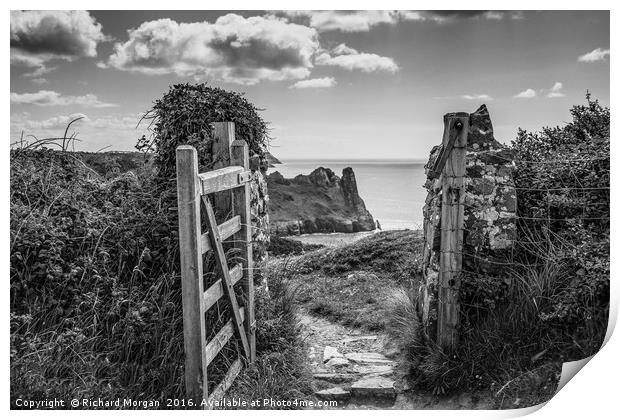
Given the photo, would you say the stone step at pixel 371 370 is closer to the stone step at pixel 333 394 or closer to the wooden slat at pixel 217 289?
the stone step at pixel 333 394

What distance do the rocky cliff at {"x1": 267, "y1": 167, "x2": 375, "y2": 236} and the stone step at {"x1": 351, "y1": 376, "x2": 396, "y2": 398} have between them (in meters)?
13.7

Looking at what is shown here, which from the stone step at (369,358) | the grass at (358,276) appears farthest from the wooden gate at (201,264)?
the grass at (358,276)

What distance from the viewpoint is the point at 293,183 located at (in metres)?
22.6

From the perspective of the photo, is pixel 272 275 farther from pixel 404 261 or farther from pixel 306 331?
pixel 404 261

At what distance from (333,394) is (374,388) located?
40cm

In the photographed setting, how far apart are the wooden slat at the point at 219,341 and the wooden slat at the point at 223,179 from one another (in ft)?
4.20

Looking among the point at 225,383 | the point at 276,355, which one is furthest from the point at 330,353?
the point at 225,383

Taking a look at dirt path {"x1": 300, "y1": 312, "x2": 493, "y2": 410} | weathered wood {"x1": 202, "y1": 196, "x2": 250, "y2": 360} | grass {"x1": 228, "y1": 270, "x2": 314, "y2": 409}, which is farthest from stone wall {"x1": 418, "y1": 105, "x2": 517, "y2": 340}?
weathered wood {"x1": 202, "y1": 196, "x2": 250, "y2": 360}

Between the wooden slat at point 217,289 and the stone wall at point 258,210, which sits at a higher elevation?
the stone wall at point 258,210

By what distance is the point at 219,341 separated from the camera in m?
5.33

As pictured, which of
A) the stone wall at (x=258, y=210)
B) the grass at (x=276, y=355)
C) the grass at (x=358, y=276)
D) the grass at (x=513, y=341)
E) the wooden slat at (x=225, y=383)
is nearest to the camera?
the wooden slat at (x=225, y=383)

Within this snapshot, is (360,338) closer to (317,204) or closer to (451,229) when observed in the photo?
(451,229)

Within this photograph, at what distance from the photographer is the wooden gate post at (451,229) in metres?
5.70

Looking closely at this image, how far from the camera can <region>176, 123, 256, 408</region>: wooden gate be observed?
463cm
